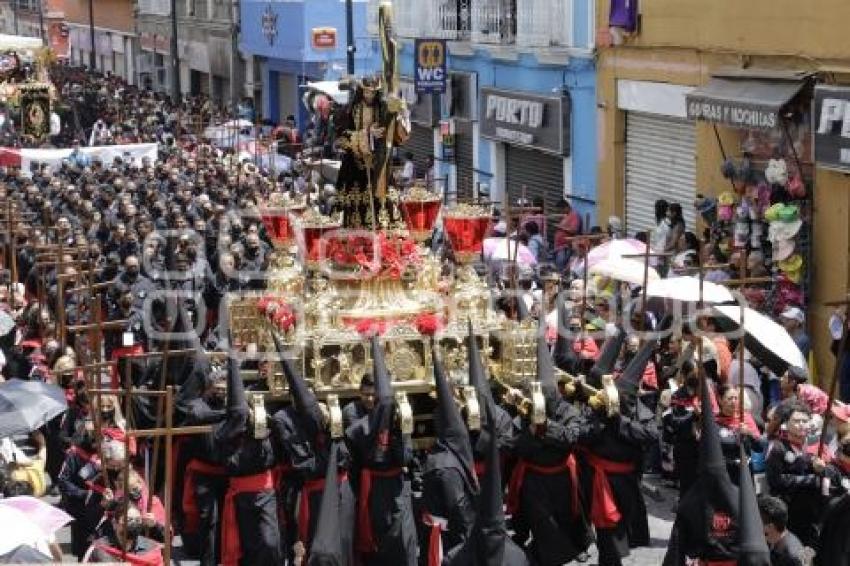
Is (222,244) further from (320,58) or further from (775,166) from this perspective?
(320,58)

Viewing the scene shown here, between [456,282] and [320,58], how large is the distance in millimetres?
23068

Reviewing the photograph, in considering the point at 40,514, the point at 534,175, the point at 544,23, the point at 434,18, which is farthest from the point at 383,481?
the point at 434,18

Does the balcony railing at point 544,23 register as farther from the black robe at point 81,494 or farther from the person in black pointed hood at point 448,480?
the black robe at point 81,494

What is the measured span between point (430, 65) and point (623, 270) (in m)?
11.2

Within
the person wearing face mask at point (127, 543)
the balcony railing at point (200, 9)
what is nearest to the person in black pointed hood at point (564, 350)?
the person wearing face mask at point (127, 543)

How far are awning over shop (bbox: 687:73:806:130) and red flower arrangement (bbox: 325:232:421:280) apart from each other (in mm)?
5370

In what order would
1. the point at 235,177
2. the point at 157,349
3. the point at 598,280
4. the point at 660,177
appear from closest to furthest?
the point at 157,349
the point at 598,280
the point at 660,177
the point at 235,177

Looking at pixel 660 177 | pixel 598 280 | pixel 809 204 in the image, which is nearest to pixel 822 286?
pixel 809 204

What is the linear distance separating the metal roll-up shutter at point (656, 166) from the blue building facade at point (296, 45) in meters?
12.5

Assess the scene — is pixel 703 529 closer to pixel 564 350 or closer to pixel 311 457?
pixel 311 457

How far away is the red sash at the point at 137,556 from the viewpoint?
26.9 ft

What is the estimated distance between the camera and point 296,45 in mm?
34719

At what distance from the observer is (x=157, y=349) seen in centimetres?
1253

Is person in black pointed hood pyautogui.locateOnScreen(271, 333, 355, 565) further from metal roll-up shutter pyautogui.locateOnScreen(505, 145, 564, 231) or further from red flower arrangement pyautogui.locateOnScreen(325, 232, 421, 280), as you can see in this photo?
metal roll-up shutter pyautogui.locateOnScreen(505, 145, 564, 231)
